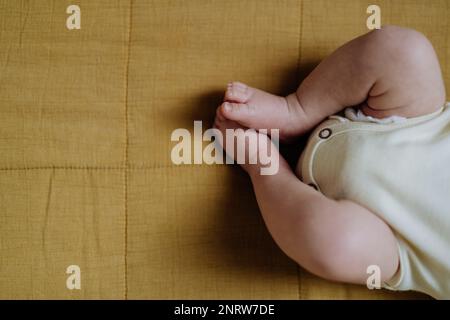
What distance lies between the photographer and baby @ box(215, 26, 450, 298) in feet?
2.09

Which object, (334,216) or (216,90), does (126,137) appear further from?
(334,216)

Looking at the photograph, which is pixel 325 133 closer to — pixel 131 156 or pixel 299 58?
pixel 299 58

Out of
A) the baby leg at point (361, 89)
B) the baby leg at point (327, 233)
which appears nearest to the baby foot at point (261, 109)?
the baby leg at point (361, 89)

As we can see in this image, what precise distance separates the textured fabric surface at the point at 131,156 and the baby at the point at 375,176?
3.7 inches

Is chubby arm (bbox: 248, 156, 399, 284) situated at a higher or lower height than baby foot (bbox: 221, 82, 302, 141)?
lower

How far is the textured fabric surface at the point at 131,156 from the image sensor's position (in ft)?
2.49

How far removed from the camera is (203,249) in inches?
30.3

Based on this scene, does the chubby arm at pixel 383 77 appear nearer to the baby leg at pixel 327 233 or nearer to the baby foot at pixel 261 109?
the baby foot at pixel 261 109

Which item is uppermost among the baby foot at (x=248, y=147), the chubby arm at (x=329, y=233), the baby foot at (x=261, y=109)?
the baby foot at (x=261, y=109)

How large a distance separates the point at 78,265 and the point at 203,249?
21cm

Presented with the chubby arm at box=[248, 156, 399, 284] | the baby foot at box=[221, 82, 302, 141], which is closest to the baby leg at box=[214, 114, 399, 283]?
the chubby arm at box=[248, 156, 399, 284]

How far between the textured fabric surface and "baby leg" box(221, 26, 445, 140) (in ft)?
0.22

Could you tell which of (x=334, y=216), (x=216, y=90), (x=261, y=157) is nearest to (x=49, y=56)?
(x=216, y=90)

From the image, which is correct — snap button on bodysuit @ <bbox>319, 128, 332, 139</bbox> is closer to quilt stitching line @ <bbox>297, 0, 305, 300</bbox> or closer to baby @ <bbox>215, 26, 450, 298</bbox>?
baby @ <bbox>215, 26, 450, 298</bbox>
